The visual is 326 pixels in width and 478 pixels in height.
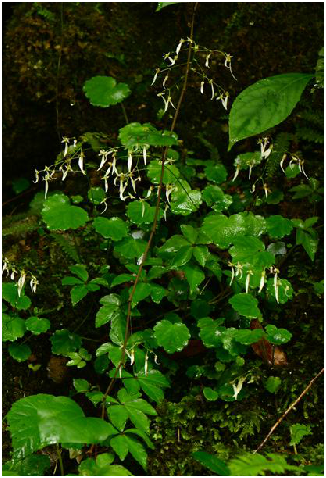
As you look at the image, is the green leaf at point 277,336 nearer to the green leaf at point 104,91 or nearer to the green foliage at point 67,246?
the green foliage at point 67,246

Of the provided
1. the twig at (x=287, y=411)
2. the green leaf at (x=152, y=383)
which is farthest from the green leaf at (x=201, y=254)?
the twig at (x=287, y=411)

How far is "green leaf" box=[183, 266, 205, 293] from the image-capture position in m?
2.63

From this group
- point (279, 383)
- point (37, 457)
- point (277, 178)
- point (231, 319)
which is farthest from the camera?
point (277, 178)

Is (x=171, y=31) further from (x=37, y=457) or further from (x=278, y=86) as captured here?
(x=37, y=457)

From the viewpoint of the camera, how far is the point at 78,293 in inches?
109

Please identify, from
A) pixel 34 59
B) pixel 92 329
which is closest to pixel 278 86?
pixel 92 329

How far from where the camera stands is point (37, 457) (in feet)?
7.54

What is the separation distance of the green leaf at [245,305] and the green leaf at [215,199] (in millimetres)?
667

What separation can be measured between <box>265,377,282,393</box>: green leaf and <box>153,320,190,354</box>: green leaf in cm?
53

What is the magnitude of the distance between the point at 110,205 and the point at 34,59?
1.40 m

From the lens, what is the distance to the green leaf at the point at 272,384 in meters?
2.65

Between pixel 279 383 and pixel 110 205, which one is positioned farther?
pixel 110 205

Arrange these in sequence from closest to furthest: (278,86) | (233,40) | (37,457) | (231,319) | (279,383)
Answer: (278,86) < (37,457) < (279,383) < (231,319) < (233,40)

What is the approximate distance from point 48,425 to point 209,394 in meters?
1.02
